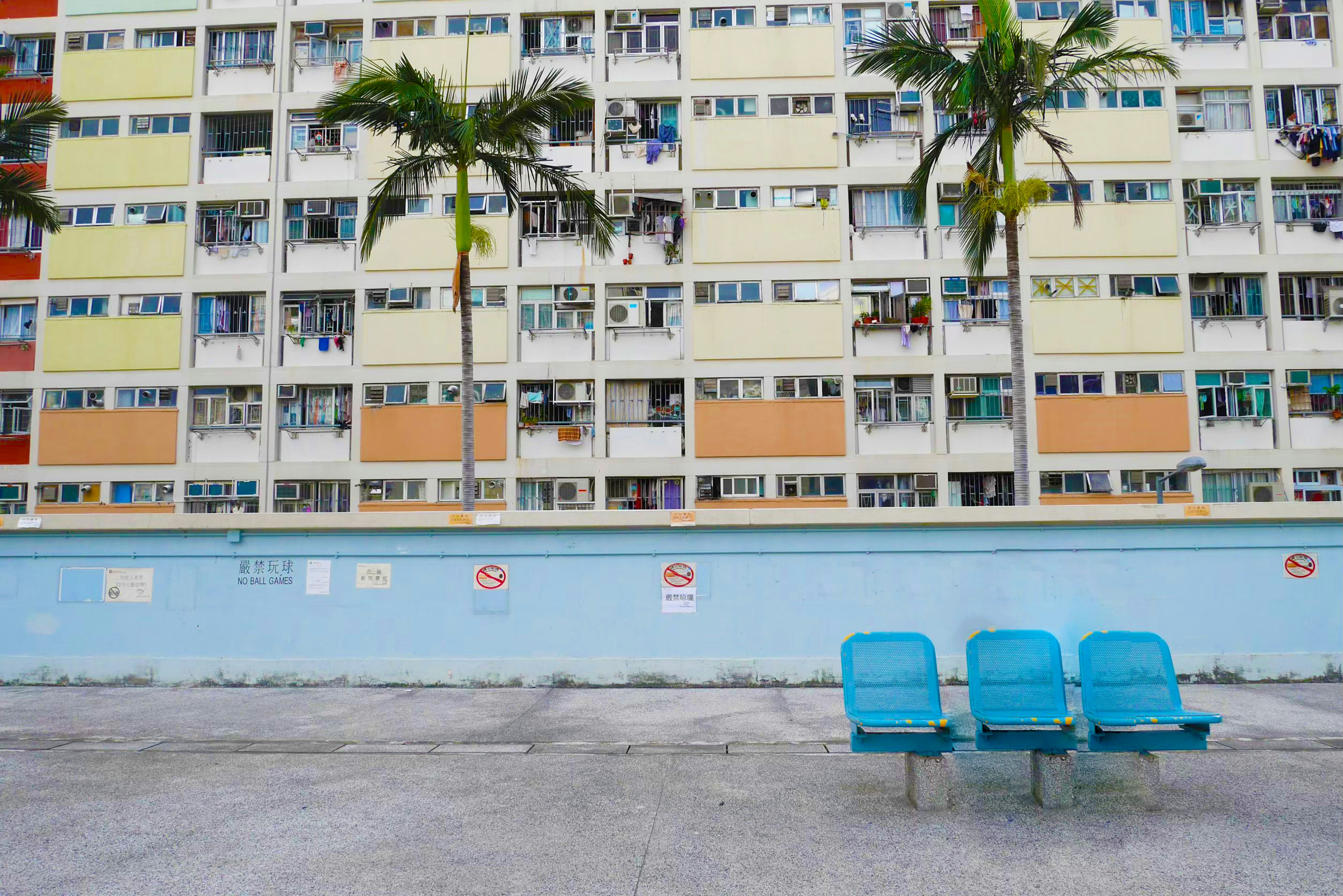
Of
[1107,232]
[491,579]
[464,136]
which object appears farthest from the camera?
[1107,232]

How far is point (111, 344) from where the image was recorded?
25469mm

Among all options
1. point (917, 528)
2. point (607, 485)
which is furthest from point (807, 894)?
point (607, 485)

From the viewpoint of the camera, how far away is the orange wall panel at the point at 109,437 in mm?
24953

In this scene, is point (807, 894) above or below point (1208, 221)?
below

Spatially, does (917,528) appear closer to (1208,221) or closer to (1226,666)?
(1226,666)

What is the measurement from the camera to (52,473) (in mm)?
25047

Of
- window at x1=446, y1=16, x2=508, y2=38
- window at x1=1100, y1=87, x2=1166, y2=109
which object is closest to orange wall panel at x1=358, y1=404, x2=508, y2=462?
window at x1=446, y1=16, x2=508, y2=38

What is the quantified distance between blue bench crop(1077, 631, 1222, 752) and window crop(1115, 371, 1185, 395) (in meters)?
18.8

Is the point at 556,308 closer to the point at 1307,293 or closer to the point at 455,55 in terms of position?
the point at 455,55

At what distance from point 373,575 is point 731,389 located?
13328 millimetres

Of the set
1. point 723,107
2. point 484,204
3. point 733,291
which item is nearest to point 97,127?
point 484,204

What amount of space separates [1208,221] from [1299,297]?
10.3 feet

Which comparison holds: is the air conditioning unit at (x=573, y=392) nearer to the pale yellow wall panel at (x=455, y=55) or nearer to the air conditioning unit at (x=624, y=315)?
the air conditioning unit at (x=624, y=315)

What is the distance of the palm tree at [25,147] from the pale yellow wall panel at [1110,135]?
22294mm
